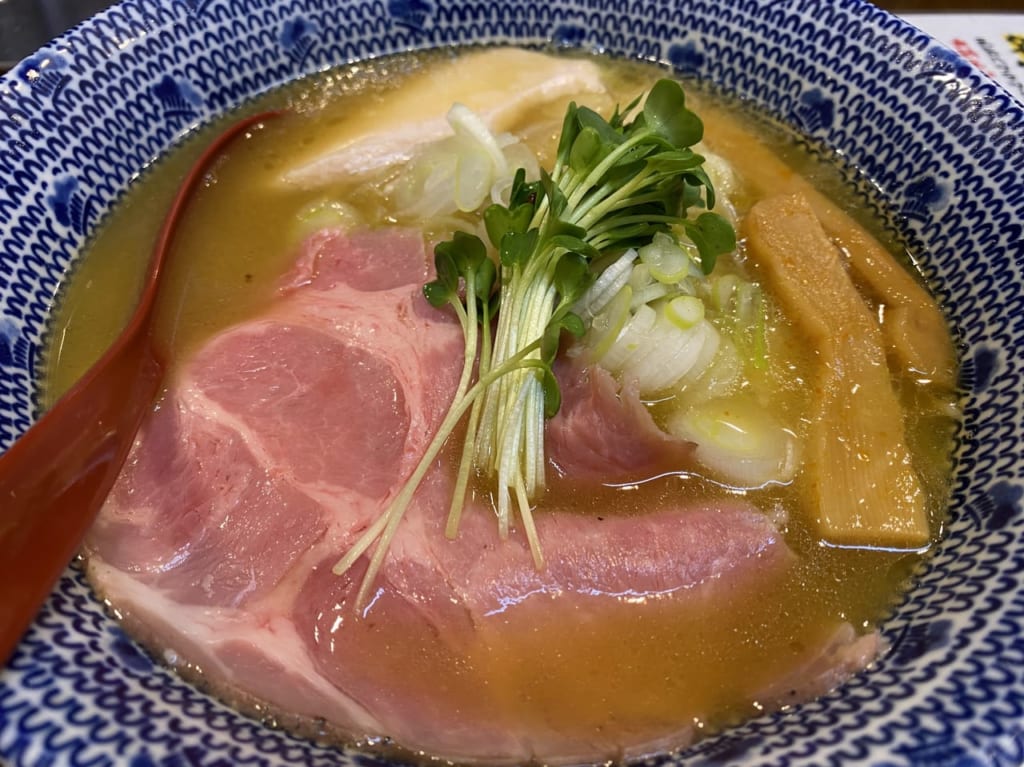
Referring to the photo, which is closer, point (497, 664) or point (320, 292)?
point (497, 664)

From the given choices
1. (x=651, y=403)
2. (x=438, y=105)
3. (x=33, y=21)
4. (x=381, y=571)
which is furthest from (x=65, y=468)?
(x=33, y=21)

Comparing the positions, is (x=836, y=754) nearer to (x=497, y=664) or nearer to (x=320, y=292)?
(x=497, y=664)

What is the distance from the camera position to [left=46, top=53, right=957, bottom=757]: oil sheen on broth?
1146mm

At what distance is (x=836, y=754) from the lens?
917 mm

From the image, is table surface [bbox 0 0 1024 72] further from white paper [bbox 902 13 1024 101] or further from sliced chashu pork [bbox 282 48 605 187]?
white paper [bbox 902 13 1024 101]

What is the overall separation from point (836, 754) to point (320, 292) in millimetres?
1253

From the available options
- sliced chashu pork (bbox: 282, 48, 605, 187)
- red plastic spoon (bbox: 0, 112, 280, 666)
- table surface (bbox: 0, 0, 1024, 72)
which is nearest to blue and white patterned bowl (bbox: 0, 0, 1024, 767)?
red plastic spoon (bbox: 0, 112, 280, 666)

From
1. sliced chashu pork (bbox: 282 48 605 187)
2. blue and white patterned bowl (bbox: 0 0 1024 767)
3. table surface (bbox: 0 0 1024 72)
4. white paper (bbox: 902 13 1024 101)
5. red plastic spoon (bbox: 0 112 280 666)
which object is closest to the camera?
blue and white patterned bowl (bbox: 0 0 1024 767)

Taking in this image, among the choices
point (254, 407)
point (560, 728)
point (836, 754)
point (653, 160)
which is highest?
point (653, 160)

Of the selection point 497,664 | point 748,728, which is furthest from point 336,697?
point 748,728

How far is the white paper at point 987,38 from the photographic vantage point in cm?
228

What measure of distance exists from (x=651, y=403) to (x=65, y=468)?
3.40 ft

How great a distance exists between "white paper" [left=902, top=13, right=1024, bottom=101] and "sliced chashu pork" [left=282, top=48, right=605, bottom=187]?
117cm

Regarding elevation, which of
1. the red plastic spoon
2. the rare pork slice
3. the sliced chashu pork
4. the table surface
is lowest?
the rare pork slice
